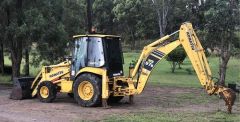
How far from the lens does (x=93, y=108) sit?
49.9ft

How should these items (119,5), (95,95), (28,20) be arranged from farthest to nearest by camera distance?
(119,5)
(28,20)
(95,95)

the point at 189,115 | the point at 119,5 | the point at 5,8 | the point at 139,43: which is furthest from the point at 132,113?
the point at 139,43

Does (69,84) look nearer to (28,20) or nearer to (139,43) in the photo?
(28,20)

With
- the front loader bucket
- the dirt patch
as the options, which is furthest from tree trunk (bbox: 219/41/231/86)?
the front loader bucket

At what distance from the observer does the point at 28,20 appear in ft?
71.1

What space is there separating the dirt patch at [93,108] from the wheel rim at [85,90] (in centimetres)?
40

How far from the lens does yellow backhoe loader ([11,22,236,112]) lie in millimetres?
14898

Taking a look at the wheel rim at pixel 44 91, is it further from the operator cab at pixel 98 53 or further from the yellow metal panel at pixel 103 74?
the yellow metal panel at pixel 103 74

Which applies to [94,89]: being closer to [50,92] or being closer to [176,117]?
[50,92]

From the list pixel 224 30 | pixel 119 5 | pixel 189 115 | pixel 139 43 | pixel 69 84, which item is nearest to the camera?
pixel 189 115

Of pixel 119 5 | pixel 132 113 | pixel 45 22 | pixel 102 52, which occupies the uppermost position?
pixel 119 5

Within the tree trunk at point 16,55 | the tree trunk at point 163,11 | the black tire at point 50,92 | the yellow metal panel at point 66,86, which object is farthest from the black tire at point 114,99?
the tree trunk at point 163,11

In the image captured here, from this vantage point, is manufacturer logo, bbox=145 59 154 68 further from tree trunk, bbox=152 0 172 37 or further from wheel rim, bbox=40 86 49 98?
tree trunk, bbox=152 0 172 37

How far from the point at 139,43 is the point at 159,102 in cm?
5089
